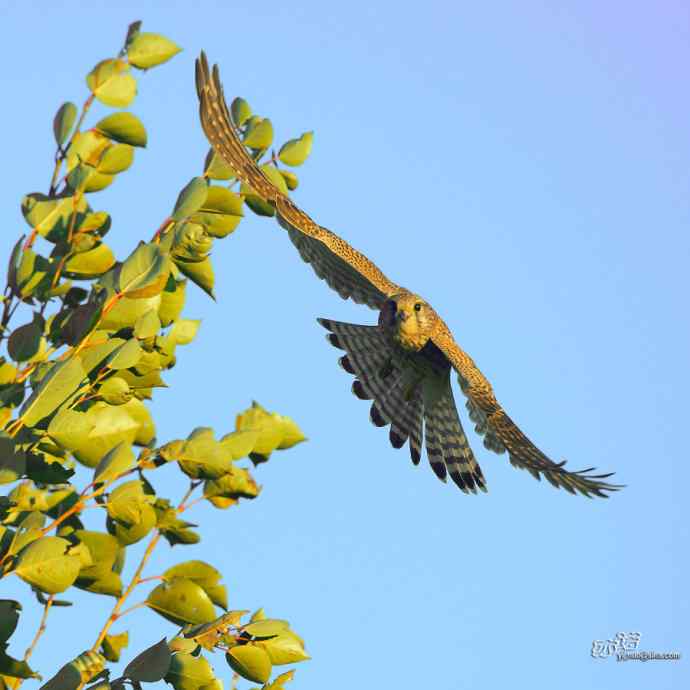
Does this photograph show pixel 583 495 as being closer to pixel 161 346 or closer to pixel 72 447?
pixel 161 346

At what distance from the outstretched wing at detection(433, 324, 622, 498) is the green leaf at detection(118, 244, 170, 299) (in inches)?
199

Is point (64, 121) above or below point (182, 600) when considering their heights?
above

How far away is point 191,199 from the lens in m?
4.97

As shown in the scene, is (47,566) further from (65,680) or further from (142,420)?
(142,420)

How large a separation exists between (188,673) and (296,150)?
303 centimetres

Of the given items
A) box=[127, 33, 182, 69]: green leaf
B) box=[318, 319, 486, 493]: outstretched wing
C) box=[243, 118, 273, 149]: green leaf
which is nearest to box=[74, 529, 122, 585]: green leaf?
box=[127, 33, 182, 69]: green leaf

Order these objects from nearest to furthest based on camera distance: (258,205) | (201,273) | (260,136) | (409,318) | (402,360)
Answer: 1. (201,273)
2. (260,136)
3. (258,205)
4. (409,318)
5. (402,360)

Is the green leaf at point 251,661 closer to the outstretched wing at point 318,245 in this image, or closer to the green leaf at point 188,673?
the green leaf at point 188,673

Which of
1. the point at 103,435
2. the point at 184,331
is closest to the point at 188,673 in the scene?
the point at 103,435

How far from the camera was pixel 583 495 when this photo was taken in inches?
361

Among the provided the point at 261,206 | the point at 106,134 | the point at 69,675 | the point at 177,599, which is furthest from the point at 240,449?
the point at 261,206

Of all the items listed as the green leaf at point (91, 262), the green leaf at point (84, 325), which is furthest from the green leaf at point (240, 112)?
the green leaf at point (84, 325)

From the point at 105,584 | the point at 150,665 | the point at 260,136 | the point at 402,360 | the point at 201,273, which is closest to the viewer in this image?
the point at 150,665

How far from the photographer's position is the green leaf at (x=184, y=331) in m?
5.01
